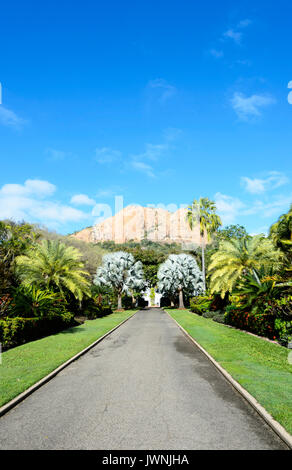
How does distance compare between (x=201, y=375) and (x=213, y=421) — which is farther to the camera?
(x=201, y=375)

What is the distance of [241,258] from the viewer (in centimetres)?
2138

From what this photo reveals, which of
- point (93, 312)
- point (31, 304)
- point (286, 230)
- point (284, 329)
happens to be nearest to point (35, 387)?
point (284, 329)

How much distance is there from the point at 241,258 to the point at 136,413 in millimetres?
17538

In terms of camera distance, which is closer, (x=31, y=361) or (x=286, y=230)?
(x=31, y=361)

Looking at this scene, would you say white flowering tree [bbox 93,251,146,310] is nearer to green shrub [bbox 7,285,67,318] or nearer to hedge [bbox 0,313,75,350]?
hedge [bbox 0,313,75,350]

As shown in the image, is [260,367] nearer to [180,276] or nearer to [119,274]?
[180,276]

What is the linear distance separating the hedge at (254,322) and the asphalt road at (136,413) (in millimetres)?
6213

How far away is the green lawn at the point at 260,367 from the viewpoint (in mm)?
5695

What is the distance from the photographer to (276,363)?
916cm

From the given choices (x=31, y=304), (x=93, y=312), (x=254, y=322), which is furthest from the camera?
(x=93, y=312)

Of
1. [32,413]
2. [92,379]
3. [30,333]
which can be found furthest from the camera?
[30,333]
